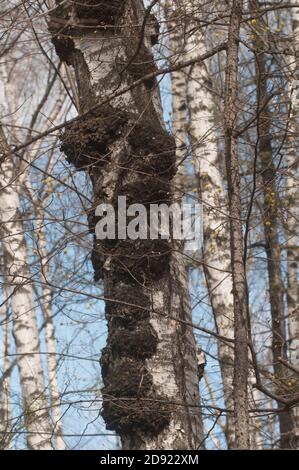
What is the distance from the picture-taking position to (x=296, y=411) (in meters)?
7.06

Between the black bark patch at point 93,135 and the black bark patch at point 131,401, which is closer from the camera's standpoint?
the black bark patch at point 131,401

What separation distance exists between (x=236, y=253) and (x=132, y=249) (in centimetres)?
59

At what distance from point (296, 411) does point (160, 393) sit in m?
Answer: 3.43

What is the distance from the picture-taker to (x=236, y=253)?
12.2ft

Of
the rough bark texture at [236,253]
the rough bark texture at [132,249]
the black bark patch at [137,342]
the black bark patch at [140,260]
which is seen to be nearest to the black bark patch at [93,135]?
the rough bark texture at [132,249]

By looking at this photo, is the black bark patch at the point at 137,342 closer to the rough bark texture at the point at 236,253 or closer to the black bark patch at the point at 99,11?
the rough bark texture at the point at 236,253

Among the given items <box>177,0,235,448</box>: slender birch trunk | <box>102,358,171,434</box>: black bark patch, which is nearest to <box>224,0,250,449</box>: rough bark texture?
<box>102,358,171,434</box>: black bark patch

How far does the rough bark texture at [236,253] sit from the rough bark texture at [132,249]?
35cm

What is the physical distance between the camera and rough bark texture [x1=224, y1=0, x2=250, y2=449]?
3.38 m

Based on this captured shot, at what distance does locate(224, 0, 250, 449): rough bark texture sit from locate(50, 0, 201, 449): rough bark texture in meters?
0.35

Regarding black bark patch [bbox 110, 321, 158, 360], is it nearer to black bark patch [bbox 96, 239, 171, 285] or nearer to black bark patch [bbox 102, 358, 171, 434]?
black bark patch [bbox 102, 358, 171, 434]

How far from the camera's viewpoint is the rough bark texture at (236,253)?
3383mm

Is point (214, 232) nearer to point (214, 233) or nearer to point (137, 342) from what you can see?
point (214, 233)

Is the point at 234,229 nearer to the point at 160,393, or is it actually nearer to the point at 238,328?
the point at 238,328
